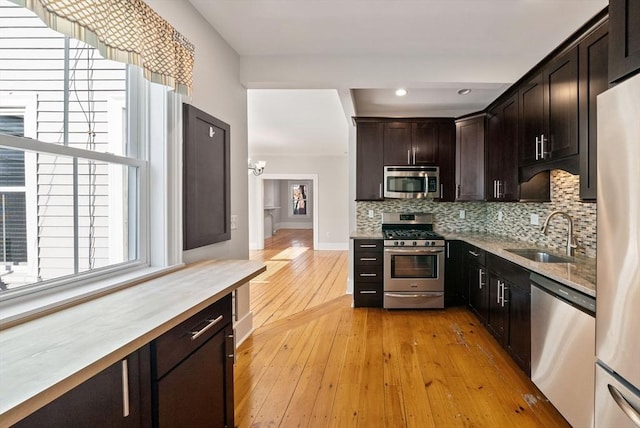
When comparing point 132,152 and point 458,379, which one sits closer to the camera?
point 132,152

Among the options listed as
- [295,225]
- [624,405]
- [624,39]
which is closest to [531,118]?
[624,39]

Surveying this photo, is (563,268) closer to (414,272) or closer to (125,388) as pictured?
(414,272)

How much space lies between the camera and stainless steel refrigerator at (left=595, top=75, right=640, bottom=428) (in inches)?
45.2

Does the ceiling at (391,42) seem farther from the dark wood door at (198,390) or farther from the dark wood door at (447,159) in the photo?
the dark wood door at (198,390)

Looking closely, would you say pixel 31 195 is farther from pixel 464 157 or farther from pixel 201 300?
pixel 464 157

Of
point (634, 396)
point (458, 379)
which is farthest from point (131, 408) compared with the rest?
point (458, 379)

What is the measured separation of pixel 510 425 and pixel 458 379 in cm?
48

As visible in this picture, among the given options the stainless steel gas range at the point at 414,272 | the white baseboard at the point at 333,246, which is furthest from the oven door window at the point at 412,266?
the white baseboard at the point at 333,246

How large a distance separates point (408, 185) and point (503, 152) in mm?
1162

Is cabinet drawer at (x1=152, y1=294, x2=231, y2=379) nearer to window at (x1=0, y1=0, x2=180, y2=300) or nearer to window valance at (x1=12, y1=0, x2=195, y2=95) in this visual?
window at (x1=0, y1=0, x2=180, y2=300)

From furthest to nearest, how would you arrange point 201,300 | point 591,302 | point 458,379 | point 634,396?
point 458,379 → point 591,302 → point 201,300 → point 634,396

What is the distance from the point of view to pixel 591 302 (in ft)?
5.08

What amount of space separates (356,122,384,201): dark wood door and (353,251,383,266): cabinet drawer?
76 cm

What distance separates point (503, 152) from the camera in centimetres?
316
